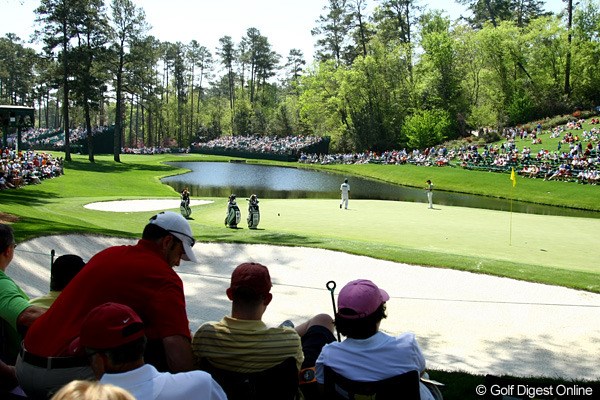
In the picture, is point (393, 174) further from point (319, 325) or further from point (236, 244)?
point (319, 325)

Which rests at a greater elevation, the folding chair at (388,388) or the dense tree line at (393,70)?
the dense tree line at (393,70)

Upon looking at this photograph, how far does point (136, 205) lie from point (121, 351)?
2479 cm

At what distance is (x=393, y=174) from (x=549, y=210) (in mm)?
20353

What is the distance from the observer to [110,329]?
271cm

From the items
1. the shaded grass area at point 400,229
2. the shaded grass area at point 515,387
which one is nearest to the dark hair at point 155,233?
the shaded grass area at point 515,387

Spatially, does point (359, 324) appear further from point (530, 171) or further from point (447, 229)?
point (530, 171)

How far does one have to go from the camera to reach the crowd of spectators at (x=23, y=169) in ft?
94.7

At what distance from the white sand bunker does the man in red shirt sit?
21.6 metres

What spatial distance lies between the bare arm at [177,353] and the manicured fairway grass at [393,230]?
908 cm

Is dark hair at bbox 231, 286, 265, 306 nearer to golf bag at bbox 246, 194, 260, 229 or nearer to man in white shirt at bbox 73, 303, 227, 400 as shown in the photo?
man in white shirt at bbox 73, 303, 227, 400

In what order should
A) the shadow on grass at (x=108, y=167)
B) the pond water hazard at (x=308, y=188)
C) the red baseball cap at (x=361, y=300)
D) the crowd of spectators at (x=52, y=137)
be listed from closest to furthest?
the red baseball cap at (x=361, y=300) → the pond water hazard at (x=308, y=188) → the shadow on grass at (x=108, y=167) → the crowd of spectators at (x=52, y=137)

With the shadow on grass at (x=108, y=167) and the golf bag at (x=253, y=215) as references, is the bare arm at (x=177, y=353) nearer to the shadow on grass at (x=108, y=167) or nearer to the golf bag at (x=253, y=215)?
the golf bag at (x=253, y=215)

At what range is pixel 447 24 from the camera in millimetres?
71438

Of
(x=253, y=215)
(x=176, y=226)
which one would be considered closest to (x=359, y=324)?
(x=176, y=226)
